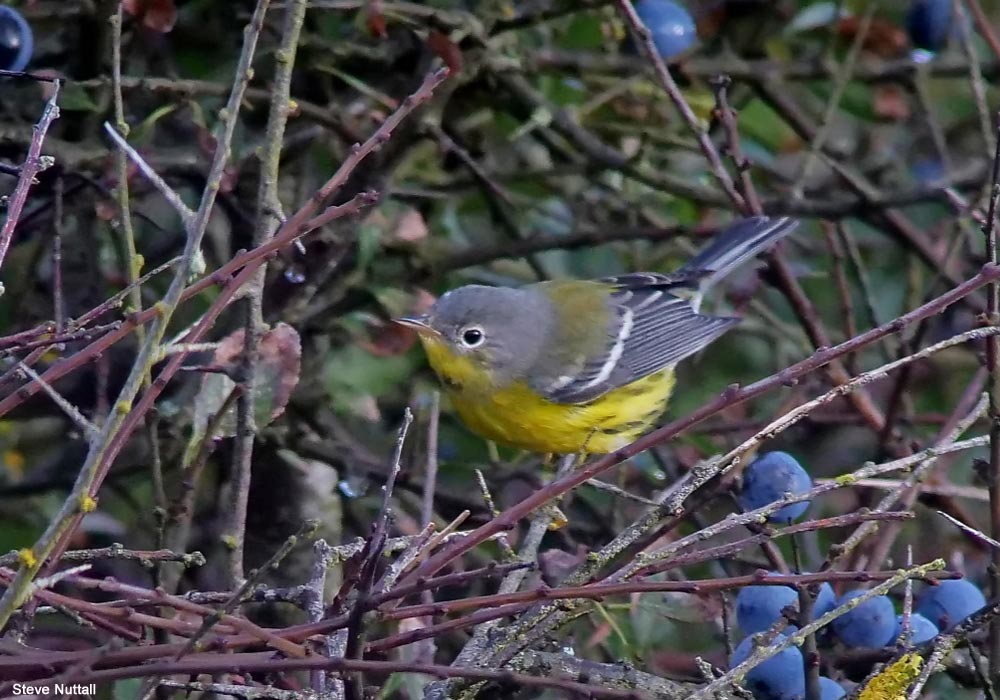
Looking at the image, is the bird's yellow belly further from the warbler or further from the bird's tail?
the bird's tail

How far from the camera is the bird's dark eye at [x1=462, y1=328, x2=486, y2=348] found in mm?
3814

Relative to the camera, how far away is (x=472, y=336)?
3.87 meters

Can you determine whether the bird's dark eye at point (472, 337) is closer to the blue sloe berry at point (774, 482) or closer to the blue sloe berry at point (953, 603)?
the blue sloe berry at point (774, 482)

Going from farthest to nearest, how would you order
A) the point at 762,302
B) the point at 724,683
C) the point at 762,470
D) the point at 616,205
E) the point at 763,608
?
1. the point at 762,302
2. the point at 616,205
3. the point at 762,470
4. the point at 763,608
5. the point at 724,683

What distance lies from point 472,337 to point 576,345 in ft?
2.25

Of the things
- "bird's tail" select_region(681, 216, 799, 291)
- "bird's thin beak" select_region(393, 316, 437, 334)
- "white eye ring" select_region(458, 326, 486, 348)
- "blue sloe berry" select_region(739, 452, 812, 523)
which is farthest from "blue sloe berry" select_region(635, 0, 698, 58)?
"blue sloe berry" select_region(739, 452, 812, 523)

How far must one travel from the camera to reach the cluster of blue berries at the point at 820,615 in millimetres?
2363

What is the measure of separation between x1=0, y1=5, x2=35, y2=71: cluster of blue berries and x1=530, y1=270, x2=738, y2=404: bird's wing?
180 cm

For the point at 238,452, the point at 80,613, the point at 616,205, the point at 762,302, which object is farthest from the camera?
the point at 762,302

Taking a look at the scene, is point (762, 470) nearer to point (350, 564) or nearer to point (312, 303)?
point (350, 564)

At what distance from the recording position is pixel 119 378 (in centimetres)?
350

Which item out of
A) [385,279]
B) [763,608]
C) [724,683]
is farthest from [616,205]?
[724,683]

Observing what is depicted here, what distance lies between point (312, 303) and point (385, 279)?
0.25 meters

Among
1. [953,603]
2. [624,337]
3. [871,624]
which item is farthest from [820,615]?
[624,337]
